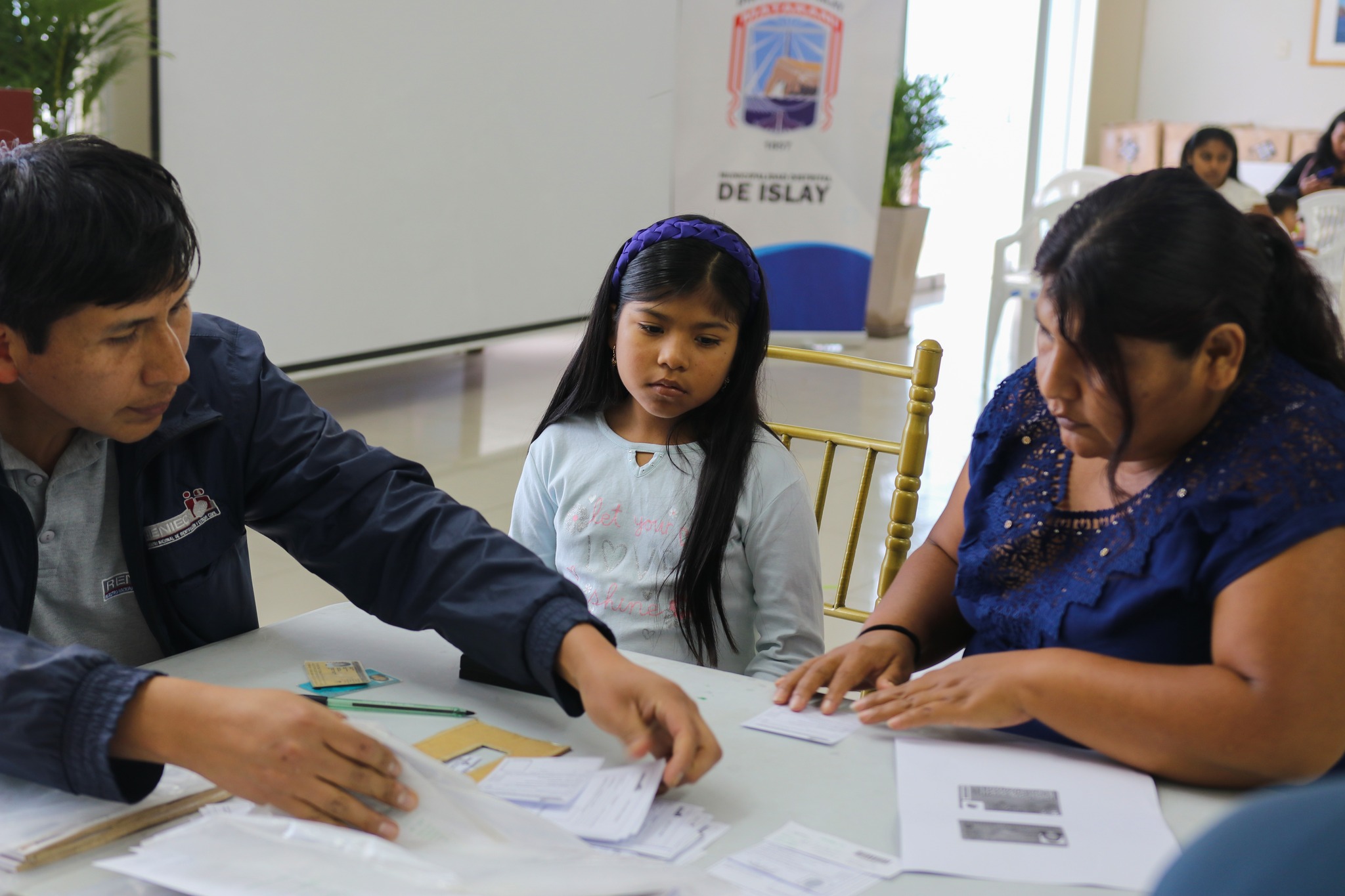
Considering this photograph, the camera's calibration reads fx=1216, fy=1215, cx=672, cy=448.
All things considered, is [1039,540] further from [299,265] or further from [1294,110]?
[1294,110]

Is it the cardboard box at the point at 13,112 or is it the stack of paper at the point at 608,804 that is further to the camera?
the cardboard box at the point at 13,112

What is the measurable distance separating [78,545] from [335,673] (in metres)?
0.29

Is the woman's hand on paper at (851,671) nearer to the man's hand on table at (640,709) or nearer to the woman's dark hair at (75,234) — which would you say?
the man's hand on table at (640,709)

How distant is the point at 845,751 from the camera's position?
103 centimetres

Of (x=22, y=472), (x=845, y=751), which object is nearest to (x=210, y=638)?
(x=22, y=472)

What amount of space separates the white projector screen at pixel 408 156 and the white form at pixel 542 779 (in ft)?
10.6

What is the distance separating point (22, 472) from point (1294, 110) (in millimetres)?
9887

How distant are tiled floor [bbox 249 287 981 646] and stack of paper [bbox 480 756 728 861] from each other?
6.22ft

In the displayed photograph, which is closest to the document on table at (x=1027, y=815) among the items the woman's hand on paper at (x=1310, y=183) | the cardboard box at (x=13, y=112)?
the cardboard box at (x=13, y=112)

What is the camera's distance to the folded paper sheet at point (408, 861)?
29.4 inches

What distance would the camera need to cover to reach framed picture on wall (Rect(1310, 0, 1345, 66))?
346 inches

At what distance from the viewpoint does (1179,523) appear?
1032 millimetres

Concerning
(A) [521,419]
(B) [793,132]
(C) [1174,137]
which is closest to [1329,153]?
(B) [793,132]

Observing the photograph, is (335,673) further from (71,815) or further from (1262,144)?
(1262,144)
